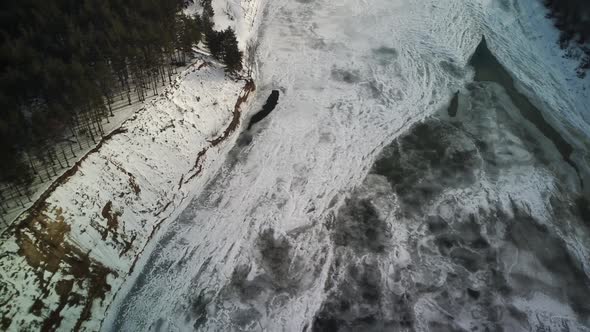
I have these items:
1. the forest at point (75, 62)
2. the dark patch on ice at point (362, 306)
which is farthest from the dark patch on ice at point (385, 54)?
the dark patch on ice at point (362, 306)

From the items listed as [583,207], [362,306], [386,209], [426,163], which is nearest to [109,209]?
[362,306]

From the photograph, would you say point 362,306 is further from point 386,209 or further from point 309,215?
point 386,209

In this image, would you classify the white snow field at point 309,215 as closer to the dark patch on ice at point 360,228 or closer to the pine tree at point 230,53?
the dark patch on ice at point 360,228

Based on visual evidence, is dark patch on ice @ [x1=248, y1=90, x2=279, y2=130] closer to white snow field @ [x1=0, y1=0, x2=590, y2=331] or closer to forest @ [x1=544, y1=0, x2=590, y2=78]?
white snow field @ [x1=0, y1=0, x2=590, y2=331]

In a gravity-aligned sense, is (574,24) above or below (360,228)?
above

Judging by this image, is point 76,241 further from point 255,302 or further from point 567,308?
point 567,308

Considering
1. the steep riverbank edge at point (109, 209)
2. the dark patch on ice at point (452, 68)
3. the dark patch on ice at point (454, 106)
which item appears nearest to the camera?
the steep riverbank edge at point (109, 209)

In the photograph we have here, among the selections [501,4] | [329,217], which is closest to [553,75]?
[501,4]
